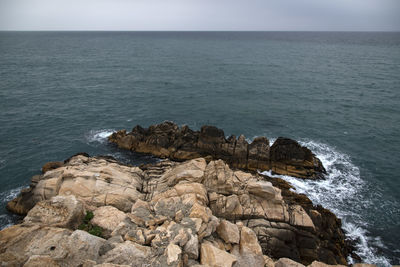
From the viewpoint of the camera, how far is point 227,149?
39.6 metres

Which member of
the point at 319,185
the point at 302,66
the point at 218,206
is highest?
the point at 302,66

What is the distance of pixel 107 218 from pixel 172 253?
7.52 metres

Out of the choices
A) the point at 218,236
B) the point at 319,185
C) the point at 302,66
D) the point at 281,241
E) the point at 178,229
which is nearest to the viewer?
the point at 178,229

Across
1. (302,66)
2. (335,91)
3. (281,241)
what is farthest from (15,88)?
(302,66)

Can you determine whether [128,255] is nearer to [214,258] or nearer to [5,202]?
[214,258]

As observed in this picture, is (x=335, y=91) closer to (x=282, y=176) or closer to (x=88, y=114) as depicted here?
(x=282, y=176)

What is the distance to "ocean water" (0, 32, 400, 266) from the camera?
34250 millimetres

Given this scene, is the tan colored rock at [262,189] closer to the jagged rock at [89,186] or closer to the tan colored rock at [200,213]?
the tan colored rock at [200,213]

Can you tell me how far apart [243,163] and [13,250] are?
29.8 metres

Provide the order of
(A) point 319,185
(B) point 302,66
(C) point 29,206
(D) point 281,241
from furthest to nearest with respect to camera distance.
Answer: (B) point 302,66, (A) point 319,185, (C) point 29,206, (D) point 281,241

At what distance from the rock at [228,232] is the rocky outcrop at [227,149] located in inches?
739

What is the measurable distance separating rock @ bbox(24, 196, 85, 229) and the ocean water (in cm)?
1300

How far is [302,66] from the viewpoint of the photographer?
111 metres

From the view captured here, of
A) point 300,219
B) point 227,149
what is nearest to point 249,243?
point 300,219
